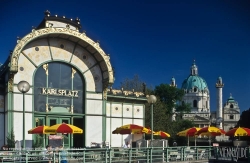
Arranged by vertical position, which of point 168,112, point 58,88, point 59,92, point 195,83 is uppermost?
point 195,83

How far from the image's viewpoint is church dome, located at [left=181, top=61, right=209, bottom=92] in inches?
6191

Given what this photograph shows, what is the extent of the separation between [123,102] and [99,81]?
2.65 metres

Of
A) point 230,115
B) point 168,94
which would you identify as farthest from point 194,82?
point 168,94

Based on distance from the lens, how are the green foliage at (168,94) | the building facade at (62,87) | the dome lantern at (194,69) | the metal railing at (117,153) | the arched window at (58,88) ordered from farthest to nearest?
the dome lantern at (194,69) → the green foliage at (168,94) → the arched window at (58,88) → the building facade at (62,87) → the metal railing at (117,153)

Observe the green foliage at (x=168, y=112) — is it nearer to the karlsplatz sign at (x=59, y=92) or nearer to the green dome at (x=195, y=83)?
the karlsplatz sign at (x=59, y=92)

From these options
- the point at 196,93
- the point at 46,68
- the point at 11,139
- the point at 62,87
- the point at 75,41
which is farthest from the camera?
the point at 196,93

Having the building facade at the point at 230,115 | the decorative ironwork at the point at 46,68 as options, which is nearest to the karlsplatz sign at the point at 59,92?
the decorative ironwork at the point at 46,68

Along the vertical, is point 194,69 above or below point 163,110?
above

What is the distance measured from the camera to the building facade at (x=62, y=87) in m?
22.1

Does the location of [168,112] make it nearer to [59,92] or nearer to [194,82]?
[59,92]

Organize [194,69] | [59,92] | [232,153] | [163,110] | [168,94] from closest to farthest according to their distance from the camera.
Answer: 1. [232,153]
2. [59,92]
3. [163,110]
4. [168,94]
5. [194,69]

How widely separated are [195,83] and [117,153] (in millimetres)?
141617

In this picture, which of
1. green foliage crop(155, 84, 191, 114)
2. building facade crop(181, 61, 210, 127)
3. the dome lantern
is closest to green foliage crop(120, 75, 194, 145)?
green foliage crop(155, 84, 191, 114)

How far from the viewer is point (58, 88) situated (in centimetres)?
2403
